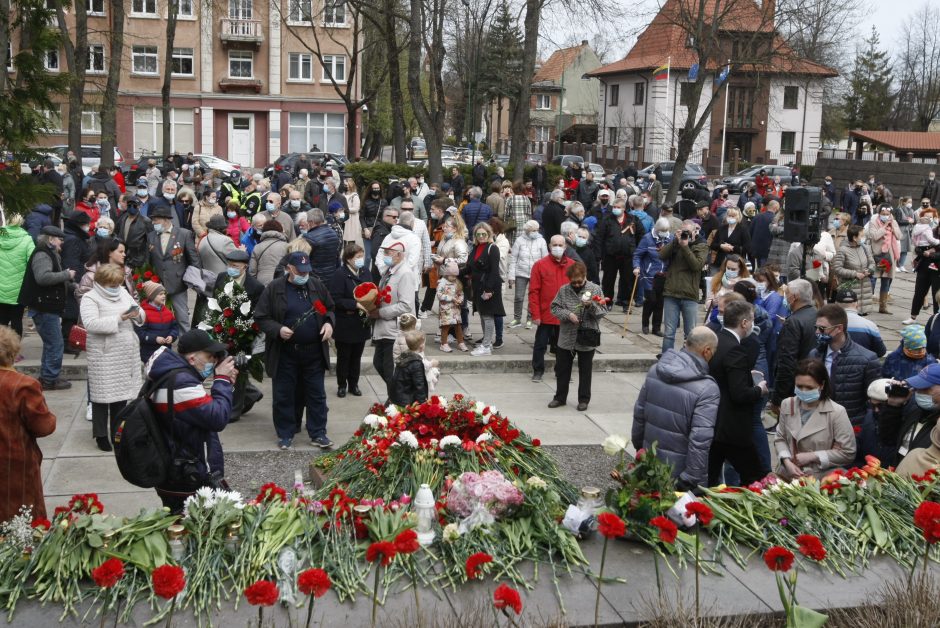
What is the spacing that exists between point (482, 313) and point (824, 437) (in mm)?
6747

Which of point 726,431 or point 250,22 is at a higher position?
point 250,22

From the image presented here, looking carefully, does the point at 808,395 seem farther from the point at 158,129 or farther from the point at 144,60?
the point at 144,60

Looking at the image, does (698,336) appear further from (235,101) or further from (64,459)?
(235,101)

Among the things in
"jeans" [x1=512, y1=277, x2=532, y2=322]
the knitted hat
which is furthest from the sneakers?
"jeans" [x1=512, y1=277, x2=532, y2=322]

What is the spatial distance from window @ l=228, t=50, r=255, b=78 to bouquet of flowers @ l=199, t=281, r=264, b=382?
49.2 m

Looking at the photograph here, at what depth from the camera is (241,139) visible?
57.1 m

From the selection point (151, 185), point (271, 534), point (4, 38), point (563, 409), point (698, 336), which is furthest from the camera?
point (151, 185)

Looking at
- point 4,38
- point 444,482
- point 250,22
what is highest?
point 250,22

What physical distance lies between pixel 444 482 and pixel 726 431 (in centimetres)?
224

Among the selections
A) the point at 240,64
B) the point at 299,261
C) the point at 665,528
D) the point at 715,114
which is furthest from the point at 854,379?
the point at 715,114

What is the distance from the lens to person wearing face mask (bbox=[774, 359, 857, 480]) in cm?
711

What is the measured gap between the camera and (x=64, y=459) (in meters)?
9.02

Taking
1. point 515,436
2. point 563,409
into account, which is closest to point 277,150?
point 563,409

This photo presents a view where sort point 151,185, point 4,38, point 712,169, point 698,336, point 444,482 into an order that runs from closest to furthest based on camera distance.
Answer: point 444,482 → point 698,336 → point 4,38 → point 151,185 → point 712,169
